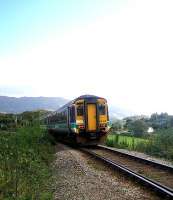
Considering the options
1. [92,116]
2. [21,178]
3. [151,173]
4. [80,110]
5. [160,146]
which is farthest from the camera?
[92,116]

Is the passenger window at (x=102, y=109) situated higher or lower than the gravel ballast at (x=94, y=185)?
higher

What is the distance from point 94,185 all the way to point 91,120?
45.8 ft

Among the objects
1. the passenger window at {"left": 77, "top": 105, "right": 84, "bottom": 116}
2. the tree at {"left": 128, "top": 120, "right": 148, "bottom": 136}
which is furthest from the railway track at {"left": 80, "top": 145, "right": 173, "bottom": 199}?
the tree at {"left": 128, "top": 120, "right": 148, "bottom": 136}

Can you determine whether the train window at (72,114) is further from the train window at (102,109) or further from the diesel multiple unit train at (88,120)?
the train window at (102,109)

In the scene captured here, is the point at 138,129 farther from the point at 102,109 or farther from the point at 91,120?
the point at 91,120

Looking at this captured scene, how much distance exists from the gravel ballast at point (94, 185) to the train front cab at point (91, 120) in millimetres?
9824

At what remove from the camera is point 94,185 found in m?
10.3

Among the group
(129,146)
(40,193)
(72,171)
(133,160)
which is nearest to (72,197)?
(40,193)

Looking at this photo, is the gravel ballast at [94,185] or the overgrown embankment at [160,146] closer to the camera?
the gravel ballast at [94,185]

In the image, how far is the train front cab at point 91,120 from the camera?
23.8m

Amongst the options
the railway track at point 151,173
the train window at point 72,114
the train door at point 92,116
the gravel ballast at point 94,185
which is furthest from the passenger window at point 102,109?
the gravel ballast at point 94,185

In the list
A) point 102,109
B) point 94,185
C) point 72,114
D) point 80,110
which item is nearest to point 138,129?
point 102,109

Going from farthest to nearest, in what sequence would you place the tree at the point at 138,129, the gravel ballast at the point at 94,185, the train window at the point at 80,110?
1. the tree at the point at 138,129
2. the train window at the point at 80,110
3. the gravel ballast at the point at 94,185

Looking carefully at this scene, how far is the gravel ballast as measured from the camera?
8961 millimetres
